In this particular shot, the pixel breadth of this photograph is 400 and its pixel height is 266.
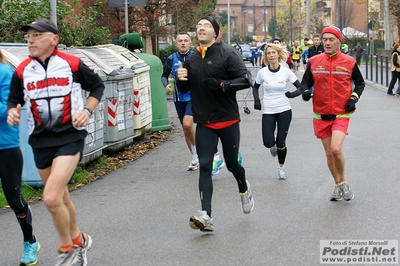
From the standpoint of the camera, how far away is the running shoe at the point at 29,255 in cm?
616

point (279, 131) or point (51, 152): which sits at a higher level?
point (51, 152)

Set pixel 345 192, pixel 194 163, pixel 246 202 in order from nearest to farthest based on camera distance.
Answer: pixel 246 202, pixel 345 192, pixel 194 163

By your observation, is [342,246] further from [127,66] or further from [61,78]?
[127,66]

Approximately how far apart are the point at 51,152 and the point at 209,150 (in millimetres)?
1826

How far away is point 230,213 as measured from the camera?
801cm

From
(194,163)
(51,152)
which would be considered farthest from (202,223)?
(194,163)

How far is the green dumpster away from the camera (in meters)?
15.1

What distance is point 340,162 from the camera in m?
8.33

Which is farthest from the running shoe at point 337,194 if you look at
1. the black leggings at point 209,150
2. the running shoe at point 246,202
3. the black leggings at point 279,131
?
the black leggings at point 279,131

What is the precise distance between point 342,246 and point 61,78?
266 centimetres

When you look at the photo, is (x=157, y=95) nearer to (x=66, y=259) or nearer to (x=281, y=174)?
(x=281, y=174)

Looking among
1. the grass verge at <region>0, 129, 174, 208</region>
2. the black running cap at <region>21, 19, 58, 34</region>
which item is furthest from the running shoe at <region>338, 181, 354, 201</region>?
the black running cap at <region>21, 19, 58, 34</region>

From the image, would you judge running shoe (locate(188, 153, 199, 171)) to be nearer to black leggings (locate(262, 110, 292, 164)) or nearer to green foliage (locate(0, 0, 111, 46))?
black leggings (locate(262, 110, 292, 164))

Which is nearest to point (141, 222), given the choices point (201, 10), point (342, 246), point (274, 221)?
point (274, 221)
